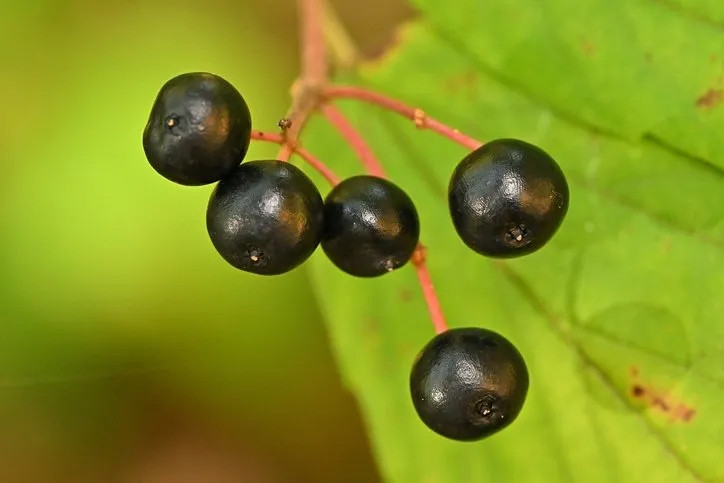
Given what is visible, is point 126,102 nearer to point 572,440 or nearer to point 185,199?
point 185,199

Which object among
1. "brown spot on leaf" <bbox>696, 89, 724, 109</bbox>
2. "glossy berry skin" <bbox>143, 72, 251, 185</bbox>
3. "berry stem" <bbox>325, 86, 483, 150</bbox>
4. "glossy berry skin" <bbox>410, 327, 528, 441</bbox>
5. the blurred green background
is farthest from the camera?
the blurred green background

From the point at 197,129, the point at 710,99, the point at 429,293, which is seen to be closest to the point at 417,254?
the point at 429,293

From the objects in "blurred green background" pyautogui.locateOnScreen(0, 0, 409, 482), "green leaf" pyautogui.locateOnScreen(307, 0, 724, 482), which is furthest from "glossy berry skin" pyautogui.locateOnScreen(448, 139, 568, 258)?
"blurred green background" pyautogui.locateOnScreen(0, 0, 409, 482)

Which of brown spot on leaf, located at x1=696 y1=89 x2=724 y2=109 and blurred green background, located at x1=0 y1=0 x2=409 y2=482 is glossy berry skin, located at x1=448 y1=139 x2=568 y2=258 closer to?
brown spot on leaf, located at x1=696 y1=89 x2=724 y2=109

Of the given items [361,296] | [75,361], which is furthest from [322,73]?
[75,361]

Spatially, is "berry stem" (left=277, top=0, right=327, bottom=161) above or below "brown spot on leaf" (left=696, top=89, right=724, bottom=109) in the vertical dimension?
above

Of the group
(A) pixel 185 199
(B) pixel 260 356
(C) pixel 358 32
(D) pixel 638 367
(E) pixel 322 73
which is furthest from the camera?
(C) pixel 358 32

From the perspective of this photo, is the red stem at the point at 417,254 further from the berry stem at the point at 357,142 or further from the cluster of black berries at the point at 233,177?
the cluster of black berries at the point at 233,177
